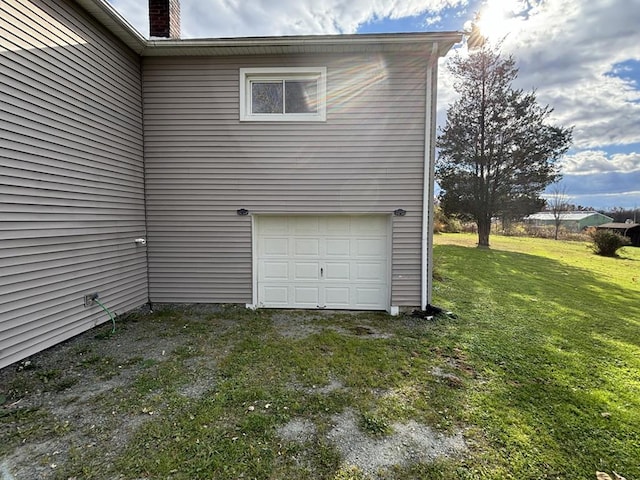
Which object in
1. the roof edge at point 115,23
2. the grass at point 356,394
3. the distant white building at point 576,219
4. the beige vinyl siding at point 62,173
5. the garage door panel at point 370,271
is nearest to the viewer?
the grass at point 356,394

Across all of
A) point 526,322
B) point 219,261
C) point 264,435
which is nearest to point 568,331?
point 526,322

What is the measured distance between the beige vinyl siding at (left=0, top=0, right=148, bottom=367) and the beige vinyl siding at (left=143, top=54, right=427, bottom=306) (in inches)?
24.1

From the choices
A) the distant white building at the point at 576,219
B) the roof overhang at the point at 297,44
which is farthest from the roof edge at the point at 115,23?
the distant white building at the point at 576,219

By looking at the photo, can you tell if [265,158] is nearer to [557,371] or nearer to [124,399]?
[124,399]

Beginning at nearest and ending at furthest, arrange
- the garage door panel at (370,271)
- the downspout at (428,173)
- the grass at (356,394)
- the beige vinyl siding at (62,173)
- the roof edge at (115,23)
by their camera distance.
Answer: the grass at (356,394) < the beige vinyl siding at (62,173) < the roof edge at (115,23) < the downspout at (428,173) < the garage door panel at (370,271)

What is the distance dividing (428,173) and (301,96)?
9.46 feet

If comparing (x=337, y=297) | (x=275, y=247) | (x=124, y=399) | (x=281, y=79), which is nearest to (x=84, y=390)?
(x=124, y=399)

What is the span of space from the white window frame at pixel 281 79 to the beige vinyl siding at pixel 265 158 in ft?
0.34

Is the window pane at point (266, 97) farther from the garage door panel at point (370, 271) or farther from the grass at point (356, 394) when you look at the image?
the grass at point (356, 394)

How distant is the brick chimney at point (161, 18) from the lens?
5.68 m

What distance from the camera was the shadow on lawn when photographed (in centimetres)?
236

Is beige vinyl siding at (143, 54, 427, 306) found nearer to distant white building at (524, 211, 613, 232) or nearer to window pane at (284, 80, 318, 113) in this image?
window pane at (284, 80, 318, 113)

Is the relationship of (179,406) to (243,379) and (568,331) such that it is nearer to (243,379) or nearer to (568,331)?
(243,379)

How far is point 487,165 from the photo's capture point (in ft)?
51.6
